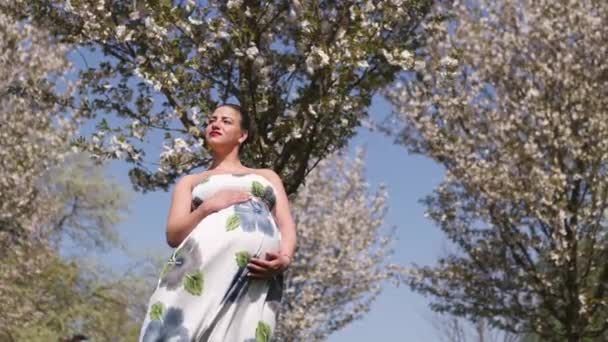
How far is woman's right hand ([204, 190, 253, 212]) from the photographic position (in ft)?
13.5

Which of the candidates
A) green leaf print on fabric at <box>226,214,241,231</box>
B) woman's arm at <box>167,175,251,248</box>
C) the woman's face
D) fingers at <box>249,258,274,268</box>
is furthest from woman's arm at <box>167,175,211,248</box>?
fingers at <box>249,258,274,268</box>

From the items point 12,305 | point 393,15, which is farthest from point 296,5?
point 12,305

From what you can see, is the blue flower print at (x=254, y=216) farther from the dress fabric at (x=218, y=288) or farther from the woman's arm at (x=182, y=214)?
the woman's arm at (x=182, y=214)

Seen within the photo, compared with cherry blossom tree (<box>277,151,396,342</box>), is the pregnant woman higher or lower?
lower

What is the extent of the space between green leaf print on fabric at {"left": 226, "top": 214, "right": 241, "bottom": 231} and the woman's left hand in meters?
0.16

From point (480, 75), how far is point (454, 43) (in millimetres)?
1059

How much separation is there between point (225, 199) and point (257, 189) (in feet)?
0.66

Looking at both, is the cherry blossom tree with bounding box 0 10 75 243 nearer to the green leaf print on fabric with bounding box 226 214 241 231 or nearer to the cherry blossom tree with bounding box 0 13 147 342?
the cherry blossom tree with bounding box 0 13 147 342

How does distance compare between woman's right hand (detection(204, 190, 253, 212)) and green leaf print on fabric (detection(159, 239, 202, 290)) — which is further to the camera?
woman's right hand (detection(204, 190, 253, 212))

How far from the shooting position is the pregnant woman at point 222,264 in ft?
12.8

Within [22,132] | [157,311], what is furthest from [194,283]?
[22,132]

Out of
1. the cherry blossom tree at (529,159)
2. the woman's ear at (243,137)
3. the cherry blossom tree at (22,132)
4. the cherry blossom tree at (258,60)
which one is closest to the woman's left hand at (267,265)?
the woman's ear at (243,137)

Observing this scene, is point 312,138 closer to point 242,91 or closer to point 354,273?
point 242,91

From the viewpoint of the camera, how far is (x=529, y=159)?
1639 cm
